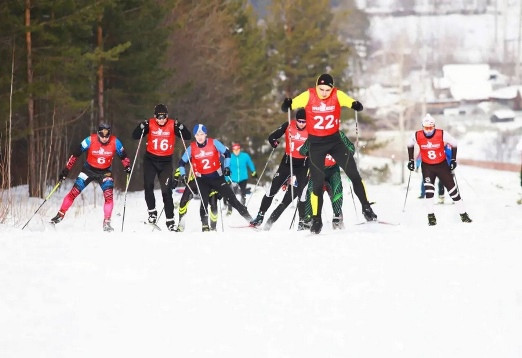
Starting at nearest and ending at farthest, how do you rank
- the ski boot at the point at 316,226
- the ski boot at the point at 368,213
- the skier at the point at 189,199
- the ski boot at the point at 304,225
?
the ski boot at the point at 316,226
the ski boot at the point at 368,213
the ski boot at the point at 304,225
the skier at the point at 189,199

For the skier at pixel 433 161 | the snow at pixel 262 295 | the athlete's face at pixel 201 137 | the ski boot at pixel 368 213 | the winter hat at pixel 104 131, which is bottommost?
the snow at pixel 262 295

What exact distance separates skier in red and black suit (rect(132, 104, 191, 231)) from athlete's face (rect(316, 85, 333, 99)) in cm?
321

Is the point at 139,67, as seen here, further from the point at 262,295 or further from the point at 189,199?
the point at 262,295

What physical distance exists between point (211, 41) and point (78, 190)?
2443cm

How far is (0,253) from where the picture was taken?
25.3 ft

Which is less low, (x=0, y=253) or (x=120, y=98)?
(x=120, y=98)

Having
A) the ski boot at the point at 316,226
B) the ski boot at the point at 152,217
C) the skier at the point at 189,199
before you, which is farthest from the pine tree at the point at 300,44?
the ski boot at the point at 316,226

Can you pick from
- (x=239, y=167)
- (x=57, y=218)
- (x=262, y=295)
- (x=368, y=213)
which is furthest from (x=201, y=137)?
(x=262, y=295)

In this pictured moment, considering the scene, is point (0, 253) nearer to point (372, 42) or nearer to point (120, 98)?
point (120, 98)

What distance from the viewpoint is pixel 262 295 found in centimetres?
646

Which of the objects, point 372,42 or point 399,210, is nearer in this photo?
point 399,210

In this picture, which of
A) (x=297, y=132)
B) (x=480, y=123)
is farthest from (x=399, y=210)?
(x=480, y=123)

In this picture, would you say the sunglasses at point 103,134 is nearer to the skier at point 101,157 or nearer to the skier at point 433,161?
the skier at point 101,157

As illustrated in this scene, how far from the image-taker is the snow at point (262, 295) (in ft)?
18.4
